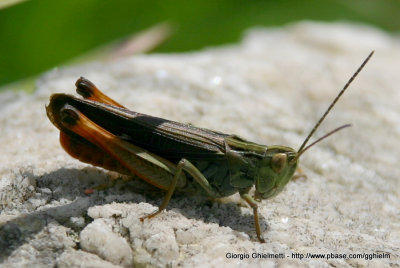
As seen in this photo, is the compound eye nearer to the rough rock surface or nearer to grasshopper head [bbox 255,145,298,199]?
grasshopper head [bbox 255,145,298,199]

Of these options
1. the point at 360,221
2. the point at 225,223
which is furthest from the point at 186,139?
the point at 360,221

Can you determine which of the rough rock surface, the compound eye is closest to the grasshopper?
the compound eye

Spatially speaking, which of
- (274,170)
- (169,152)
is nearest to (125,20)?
(169,152)

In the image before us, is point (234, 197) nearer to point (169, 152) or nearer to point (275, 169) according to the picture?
point (275, 169)

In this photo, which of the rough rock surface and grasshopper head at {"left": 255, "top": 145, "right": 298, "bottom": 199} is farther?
grasshopper head at {"left": 255, "top": 145, "right": 298, "bottom": 199}

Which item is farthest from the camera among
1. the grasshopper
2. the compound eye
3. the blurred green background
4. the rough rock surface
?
the blurred green background

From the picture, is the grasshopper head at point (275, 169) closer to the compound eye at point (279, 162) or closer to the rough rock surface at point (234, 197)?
the compound eye at point (279, 162)

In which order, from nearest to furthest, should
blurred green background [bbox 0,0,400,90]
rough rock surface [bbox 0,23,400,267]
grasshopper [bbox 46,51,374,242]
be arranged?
rough rock surface [bbox 0,23,400,267]
grasshopper [bbox 46,51,374,242]
blurred green background [bbox 0,0,400,90]

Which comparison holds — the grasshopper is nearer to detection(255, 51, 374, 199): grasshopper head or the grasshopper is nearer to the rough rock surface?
detection(255, 51, 374, 199): grasshopper head
